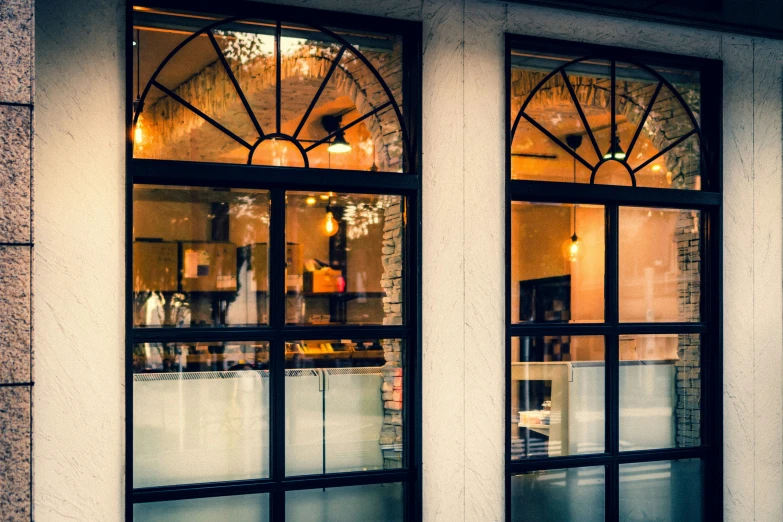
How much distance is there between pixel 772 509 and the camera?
6.65 meters

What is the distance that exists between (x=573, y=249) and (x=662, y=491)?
2.01 metres

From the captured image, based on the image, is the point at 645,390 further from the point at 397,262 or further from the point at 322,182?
the point at 322,182

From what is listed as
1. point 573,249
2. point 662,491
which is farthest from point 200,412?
point 662,491

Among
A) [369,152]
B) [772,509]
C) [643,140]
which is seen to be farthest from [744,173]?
[369,152]

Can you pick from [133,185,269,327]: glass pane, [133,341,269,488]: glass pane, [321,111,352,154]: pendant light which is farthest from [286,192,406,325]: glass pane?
[133,341,269,488]: glass pane

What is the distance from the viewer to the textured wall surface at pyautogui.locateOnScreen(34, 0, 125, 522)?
15.6ft

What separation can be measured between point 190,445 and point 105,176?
1.70 m

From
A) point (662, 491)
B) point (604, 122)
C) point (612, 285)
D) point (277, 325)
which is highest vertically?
point (604, 122)

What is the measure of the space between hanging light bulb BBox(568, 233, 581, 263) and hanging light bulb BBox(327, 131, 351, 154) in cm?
179

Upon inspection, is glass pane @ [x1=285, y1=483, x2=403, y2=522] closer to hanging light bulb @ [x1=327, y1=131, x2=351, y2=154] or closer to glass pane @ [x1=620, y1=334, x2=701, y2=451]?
glass pane @ [x1=620, y1=334, x2=701, y2=451]

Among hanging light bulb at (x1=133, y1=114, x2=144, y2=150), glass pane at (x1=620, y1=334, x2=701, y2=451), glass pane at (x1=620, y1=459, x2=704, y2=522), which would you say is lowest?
glass pane at (x1=620, y1=459, x2=704, y2=522)

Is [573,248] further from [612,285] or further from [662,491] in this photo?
[662,491]

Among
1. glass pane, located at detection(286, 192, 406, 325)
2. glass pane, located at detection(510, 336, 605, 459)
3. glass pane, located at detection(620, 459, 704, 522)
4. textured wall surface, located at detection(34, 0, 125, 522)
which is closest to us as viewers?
textured wall surface, located at detection(34, 0, 125, 522)

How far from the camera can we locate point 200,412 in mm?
5180
